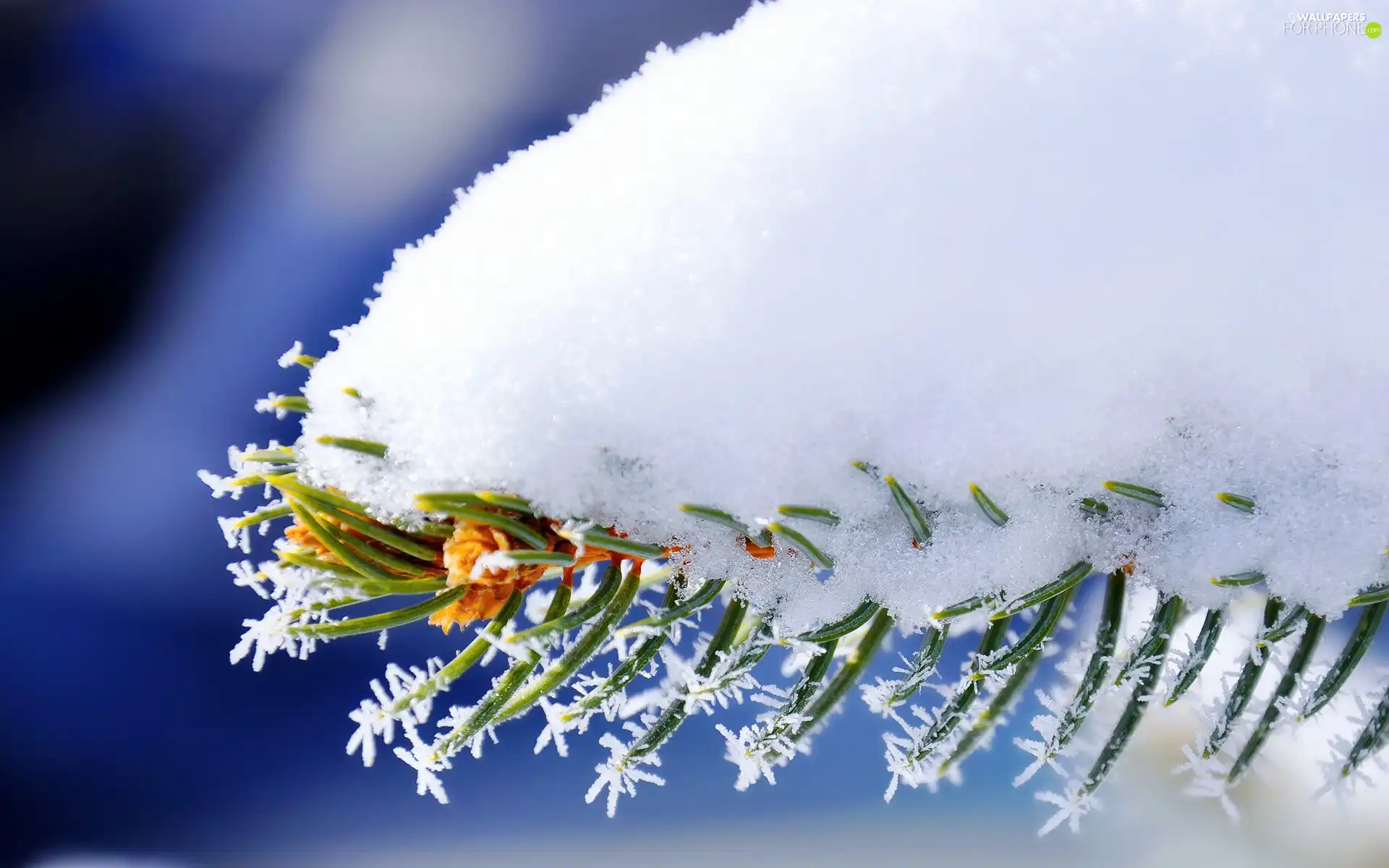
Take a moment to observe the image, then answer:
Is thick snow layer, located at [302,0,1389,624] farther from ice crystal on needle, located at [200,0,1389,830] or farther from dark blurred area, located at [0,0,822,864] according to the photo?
dark blurred area, located at [0,0,822,864]

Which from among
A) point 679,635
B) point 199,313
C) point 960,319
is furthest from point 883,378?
point 199,313

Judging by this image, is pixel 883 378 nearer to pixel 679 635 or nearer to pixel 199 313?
pixel 679 635

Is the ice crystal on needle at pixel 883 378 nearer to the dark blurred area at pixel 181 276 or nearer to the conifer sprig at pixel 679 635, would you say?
the conifer sprig at pixel 679 635

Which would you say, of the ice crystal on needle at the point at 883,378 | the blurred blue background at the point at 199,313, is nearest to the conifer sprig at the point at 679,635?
the ice crystal on needle at the point at 883,378

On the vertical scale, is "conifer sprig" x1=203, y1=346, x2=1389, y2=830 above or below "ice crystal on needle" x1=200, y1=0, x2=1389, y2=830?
below

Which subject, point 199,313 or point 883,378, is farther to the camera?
point 199,313

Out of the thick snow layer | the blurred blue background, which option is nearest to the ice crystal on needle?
the thick snow layer

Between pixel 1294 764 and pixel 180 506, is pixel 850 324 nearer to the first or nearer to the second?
pixel 1294 764

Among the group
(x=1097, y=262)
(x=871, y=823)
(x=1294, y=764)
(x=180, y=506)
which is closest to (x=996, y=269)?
(x=1097, y=262)
